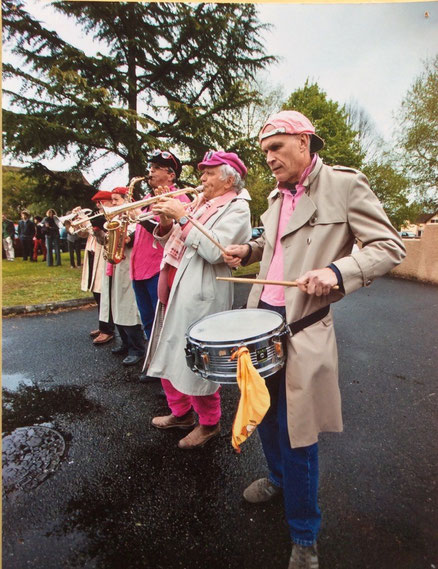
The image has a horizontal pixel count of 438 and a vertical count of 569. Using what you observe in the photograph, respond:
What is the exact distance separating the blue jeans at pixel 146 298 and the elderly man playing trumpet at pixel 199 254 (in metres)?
0.93

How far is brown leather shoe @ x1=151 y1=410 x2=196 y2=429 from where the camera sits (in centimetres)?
275

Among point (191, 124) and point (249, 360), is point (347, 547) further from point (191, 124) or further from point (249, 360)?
point (191, 124)

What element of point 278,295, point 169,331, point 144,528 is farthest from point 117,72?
point 144,528

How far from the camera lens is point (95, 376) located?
3676mm

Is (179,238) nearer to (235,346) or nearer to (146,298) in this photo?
(235,346)

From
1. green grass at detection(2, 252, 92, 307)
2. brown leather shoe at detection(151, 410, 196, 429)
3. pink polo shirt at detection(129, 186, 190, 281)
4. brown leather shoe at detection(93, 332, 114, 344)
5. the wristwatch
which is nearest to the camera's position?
the wristwatch

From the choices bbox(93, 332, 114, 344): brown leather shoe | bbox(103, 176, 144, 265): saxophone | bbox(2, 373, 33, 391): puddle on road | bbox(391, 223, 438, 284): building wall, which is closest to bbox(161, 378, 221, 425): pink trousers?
bbox(103, 176, 144, 265): saxophone

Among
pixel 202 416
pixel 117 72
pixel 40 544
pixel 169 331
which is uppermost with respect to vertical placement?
pixel 117 72

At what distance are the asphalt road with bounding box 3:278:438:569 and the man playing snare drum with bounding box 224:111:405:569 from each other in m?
0.35

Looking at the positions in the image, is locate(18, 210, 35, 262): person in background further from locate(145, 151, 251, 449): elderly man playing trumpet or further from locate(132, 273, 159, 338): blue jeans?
locate(145, 151, 251, 449): elderly man playing trumpet

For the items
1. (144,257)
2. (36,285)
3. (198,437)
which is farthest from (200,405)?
(36,285)

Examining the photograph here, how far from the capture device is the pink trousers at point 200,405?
97.3 inches

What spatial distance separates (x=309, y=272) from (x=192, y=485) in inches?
62.7

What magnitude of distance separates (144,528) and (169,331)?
1104 mm
